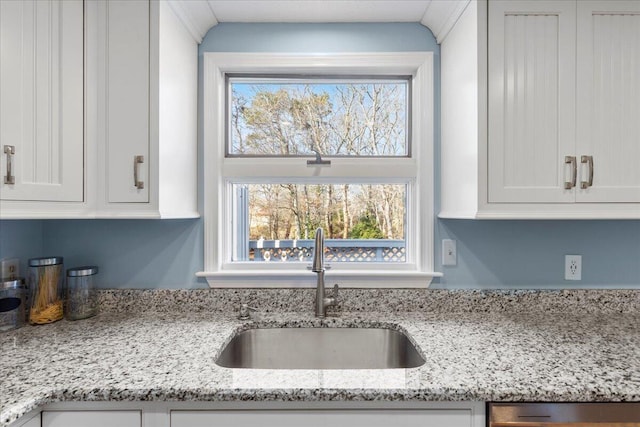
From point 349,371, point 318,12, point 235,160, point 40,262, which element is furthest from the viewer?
point 235,160

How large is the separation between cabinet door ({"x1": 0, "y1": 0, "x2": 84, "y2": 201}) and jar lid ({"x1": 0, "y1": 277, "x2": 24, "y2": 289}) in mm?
409

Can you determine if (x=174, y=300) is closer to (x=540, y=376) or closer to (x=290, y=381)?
(x=290, y=381)

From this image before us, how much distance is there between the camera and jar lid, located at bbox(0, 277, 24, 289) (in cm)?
139

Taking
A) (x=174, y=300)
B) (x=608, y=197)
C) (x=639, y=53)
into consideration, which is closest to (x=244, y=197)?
(x=174, y=300)

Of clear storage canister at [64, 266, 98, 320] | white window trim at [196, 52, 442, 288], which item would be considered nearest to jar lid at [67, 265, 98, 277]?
clear storage canister at [64, 266, 98, 320]

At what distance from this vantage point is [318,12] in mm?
1640

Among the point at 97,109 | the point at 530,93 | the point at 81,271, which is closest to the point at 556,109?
the point at 530,93

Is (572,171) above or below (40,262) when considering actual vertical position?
above

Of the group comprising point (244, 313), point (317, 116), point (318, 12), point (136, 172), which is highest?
point (318, 12)

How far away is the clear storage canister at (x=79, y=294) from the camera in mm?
1554

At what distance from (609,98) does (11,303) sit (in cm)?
235

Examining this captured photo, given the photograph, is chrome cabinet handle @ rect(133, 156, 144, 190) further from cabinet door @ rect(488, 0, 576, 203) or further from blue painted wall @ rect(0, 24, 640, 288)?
cabinet door @ rect(488, 0, 576, 203)

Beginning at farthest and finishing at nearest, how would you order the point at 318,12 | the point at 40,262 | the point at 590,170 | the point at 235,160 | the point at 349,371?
the point at 235,160, the point at 318,12, the point at 40,262, the point at 590,170, the point at 349,371

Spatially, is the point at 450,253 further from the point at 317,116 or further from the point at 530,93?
the point at 317,116
